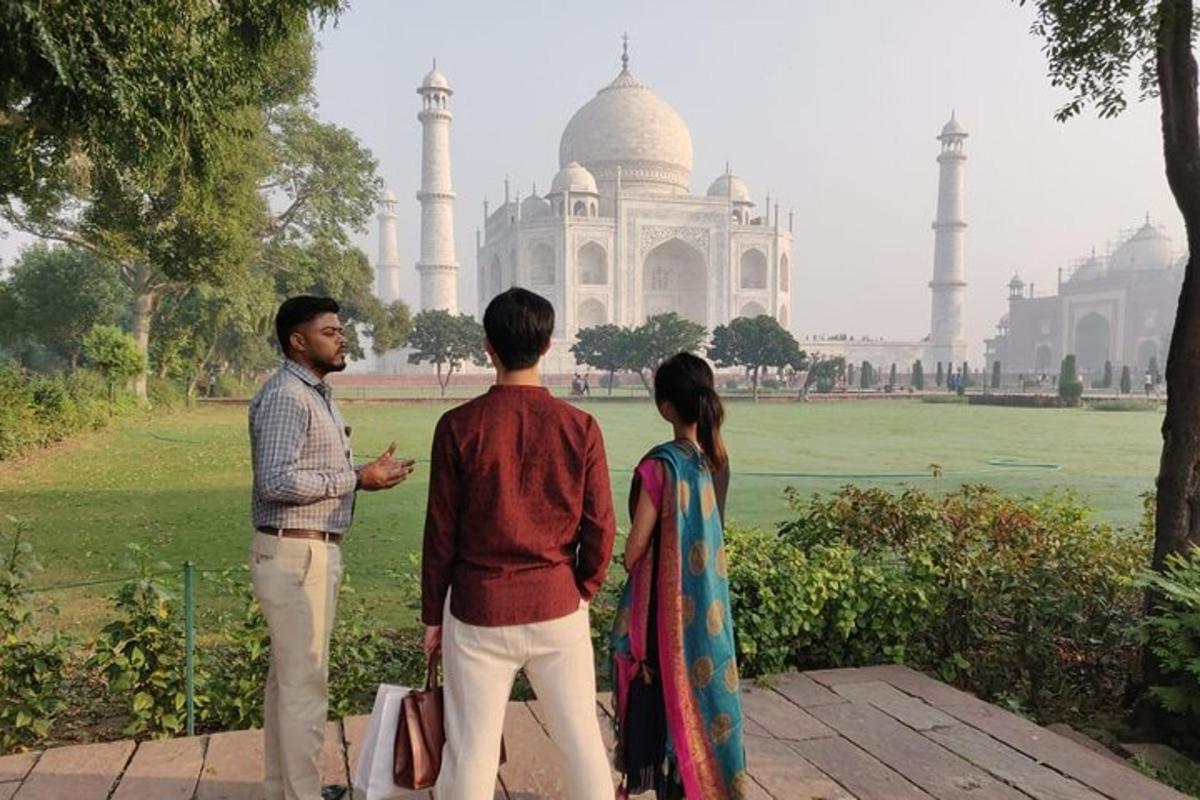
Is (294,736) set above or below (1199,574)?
below

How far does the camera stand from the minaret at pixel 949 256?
1966 inches

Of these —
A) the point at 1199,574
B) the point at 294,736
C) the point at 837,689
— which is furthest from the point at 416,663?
the point at 1199,574

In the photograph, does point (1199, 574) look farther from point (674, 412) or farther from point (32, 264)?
point (32, 264)

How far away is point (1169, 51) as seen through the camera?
302 centimetres

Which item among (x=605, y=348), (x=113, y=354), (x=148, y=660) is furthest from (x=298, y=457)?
(x=605, y=348)

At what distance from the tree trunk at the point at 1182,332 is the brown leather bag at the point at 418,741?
2.59m

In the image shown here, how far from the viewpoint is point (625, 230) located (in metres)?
44.9

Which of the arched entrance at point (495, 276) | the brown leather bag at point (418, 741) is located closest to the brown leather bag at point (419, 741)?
the brown leather bag at point (418, 741)

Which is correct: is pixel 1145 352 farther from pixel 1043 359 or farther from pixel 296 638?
pixel 296 638

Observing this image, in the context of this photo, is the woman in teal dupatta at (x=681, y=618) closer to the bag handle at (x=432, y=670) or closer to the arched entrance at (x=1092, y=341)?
the bag handle at (x=432, y=670)

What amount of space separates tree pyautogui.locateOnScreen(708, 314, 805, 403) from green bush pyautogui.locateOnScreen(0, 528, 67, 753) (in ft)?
96.1

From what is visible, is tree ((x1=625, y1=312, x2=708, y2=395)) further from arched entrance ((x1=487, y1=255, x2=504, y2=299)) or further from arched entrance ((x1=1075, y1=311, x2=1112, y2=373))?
arched entrance ((x1=1075, y1=311, x2=1112, y2=373))

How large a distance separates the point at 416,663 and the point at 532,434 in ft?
6.27

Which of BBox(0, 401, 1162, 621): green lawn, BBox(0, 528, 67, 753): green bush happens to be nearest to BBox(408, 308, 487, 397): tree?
BBox(0, 401, 1162, 621): green lawn
